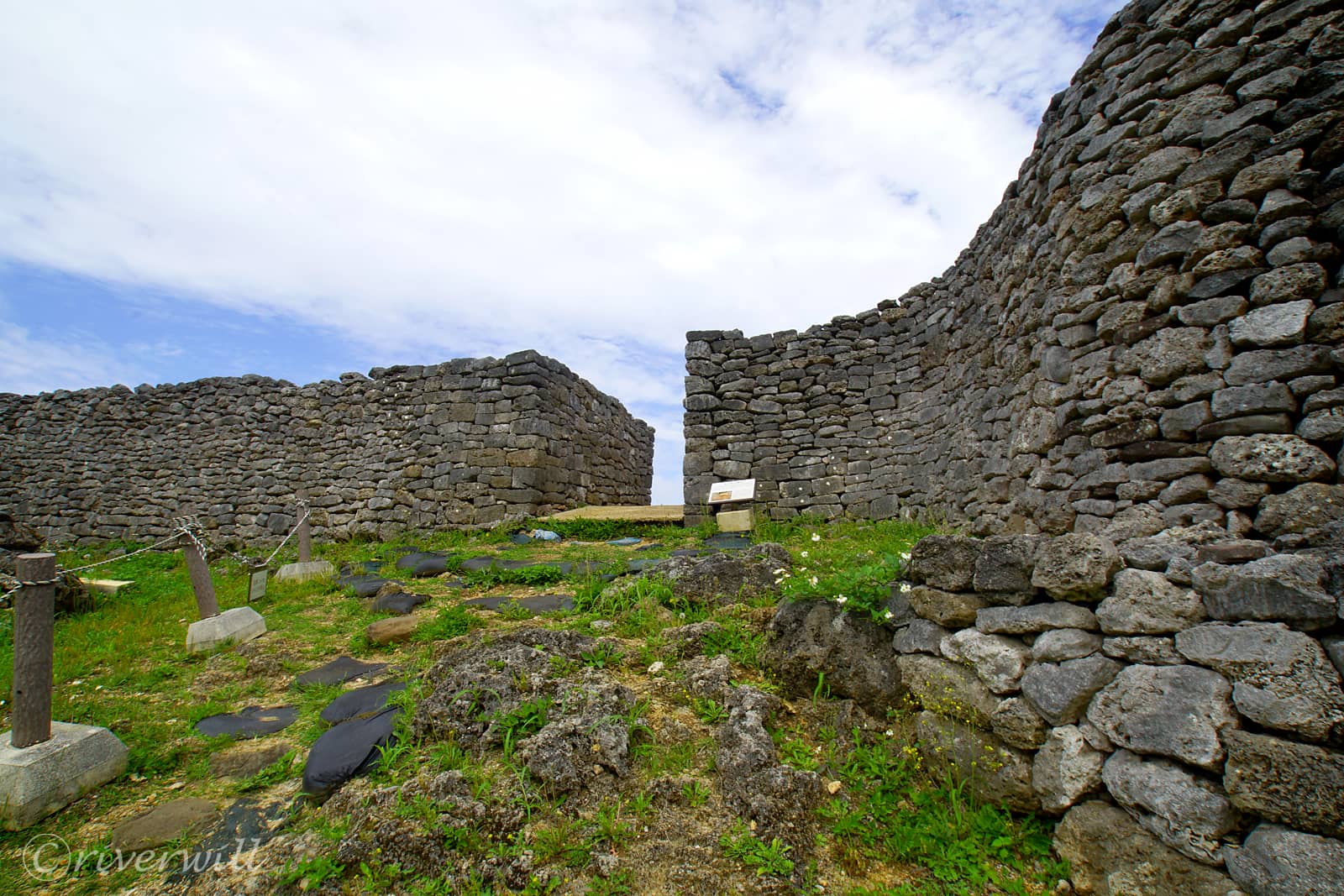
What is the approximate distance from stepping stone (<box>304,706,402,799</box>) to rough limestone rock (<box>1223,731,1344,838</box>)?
12.1 feet

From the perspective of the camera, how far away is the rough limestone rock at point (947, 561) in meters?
3.27

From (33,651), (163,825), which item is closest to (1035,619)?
(163,825)

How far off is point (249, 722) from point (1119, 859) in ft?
15.4

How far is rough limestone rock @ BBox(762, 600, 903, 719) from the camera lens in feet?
11.1

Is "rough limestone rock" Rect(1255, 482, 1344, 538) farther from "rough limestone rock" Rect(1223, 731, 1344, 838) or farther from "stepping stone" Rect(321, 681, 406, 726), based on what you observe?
"stepping stone" Rect(321, 681, 406, 726)

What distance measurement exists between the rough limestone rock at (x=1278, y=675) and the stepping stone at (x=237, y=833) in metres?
4.01

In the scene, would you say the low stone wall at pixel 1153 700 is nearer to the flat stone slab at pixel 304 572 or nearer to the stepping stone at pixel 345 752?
the stepping stone at pixel 345 752

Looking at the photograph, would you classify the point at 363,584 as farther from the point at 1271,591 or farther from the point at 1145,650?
the point at 1271,591

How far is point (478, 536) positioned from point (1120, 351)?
912 cm

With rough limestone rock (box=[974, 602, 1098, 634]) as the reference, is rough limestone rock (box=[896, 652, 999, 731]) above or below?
below

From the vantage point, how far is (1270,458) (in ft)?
9.50

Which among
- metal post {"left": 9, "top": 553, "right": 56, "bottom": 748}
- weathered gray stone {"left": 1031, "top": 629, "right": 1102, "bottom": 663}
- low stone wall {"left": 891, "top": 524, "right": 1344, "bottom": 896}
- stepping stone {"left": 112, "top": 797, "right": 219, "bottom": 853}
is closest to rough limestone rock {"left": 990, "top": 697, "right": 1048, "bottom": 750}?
low stone wall {"left": 891, "top": 524, "right": 1344, "bottom": 896}

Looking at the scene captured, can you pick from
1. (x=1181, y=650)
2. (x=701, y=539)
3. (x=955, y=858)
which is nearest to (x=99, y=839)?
(x=955, y=858)

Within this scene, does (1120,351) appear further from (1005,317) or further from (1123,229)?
(1005,317)
